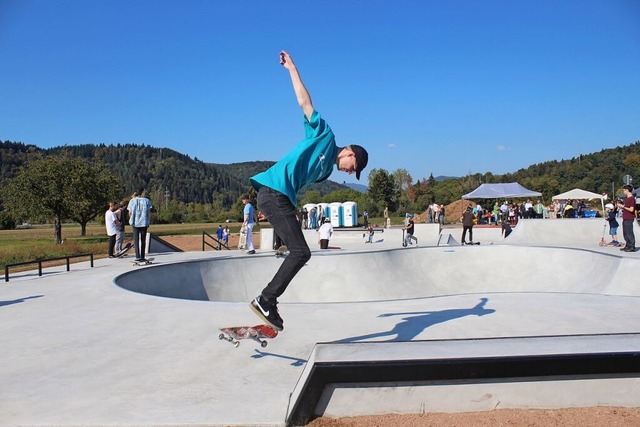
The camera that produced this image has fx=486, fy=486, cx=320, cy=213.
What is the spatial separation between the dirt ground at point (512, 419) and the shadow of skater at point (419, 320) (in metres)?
1.50

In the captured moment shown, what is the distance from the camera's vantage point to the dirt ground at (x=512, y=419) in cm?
277

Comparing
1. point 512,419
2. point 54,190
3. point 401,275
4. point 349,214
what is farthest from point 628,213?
point 349,214

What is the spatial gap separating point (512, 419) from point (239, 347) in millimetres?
2231

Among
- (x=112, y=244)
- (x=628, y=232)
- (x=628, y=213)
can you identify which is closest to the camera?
(x=628, y=213)

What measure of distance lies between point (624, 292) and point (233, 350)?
8.43 meters

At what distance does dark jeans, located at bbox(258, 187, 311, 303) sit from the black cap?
59cm

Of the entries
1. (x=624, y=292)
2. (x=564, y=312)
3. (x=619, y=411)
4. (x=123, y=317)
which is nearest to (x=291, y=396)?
(x=619, y=411)

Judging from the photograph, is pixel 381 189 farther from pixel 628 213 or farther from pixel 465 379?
pixel 465 379

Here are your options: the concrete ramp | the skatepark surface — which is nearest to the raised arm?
the skatepark surface

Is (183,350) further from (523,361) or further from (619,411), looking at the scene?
(619,411)

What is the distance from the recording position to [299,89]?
3.71 metres

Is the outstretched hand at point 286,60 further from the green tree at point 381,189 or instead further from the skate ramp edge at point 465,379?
the green tree at point 381,189

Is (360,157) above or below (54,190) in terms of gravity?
below

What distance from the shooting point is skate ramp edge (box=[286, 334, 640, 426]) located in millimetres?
2830
